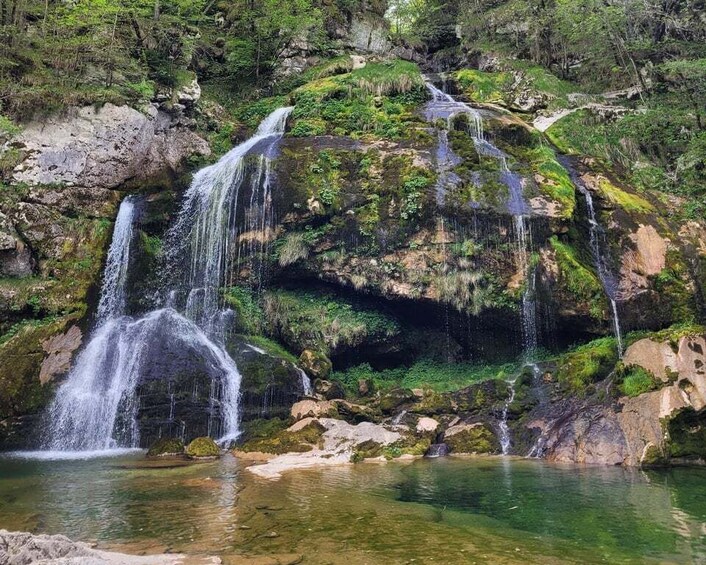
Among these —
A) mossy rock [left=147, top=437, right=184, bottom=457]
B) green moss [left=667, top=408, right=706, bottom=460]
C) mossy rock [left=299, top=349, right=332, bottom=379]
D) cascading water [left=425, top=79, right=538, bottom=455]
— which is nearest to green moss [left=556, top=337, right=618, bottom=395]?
cascading water [left=425, top=79, right=538, bottom=455]

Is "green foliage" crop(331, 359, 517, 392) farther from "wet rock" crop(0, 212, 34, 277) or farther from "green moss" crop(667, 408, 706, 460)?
"wet rock" crop(0, 212, 34, 277)

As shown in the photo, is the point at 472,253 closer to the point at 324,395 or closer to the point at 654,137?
the point at 324,395

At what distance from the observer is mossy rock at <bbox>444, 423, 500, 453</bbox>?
519 inches

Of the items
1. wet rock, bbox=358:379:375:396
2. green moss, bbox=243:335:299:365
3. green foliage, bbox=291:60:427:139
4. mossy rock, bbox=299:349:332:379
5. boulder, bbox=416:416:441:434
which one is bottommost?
boulder, bbox=416:416:441:434

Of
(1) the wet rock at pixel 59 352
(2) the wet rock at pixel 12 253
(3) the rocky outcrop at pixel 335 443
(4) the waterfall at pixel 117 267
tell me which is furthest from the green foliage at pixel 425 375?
(2) the wet rock at pixel 12 253

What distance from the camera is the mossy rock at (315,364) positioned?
16.5 metres

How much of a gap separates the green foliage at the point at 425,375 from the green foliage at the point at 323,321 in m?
1.13

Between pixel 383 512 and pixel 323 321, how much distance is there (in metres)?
11.5

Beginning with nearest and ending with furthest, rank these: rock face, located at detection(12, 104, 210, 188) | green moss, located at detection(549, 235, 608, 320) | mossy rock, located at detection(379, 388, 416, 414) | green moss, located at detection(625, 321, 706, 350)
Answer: green moss, located at detection(625, 321, 706, 350), mossy rock, located at detection(379, 388, 416, 414), green moss, located at detection(549, 235, 608, 320), rock face, located at detection(12, 104, 210, 188)

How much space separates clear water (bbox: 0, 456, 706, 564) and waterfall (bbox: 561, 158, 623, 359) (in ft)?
23.9

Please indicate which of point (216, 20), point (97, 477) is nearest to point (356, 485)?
point (97, 477)

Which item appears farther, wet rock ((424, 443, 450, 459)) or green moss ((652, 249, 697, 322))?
green moss ((652, 249, 697, 322))

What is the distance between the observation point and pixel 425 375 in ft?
60.7

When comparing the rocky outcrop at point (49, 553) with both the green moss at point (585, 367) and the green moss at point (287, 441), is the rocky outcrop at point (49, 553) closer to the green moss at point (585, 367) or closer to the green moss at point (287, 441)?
the green moss at point (287, 441)
